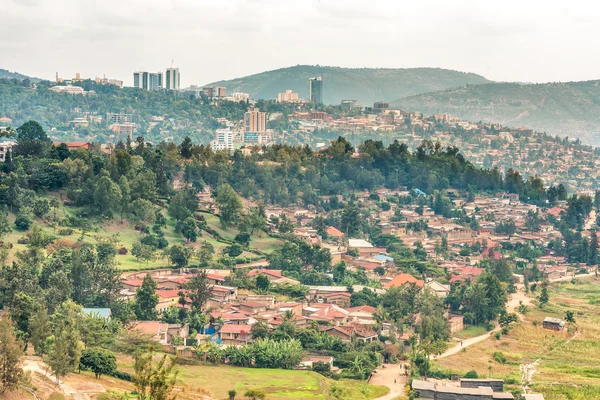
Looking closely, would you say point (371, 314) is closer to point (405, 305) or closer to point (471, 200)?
point (405, 305)

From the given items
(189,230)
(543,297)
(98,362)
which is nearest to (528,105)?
(543,297)

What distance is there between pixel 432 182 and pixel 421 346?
32.9 metres

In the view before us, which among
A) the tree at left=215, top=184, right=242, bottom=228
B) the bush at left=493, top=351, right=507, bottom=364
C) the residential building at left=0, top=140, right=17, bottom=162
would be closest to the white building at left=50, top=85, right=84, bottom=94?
the residential building at left=0, top=140, right=17, bottom=162

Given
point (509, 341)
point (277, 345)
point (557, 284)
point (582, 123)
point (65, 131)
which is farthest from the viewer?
point (582, 123)

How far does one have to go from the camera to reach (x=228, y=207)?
49.0 meters

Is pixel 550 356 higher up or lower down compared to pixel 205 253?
lower down

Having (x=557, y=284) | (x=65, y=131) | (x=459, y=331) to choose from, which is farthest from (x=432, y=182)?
(x=65, y=131)

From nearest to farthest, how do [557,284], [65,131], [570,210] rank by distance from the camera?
[557,284] < [570,210] < [65,131]

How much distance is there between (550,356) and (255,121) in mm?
73120

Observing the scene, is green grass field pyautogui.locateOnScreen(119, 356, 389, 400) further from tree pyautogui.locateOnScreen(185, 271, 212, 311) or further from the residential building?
the residential building

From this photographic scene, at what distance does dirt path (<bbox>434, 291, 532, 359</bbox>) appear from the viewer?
115ft

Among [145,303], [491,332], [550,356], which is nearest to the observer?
[145,303]

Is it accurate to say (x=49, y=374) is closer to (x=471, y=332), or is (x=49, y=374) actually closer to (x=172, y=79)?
(x=471, y=332)

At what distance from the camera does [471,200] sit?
2512 inches
